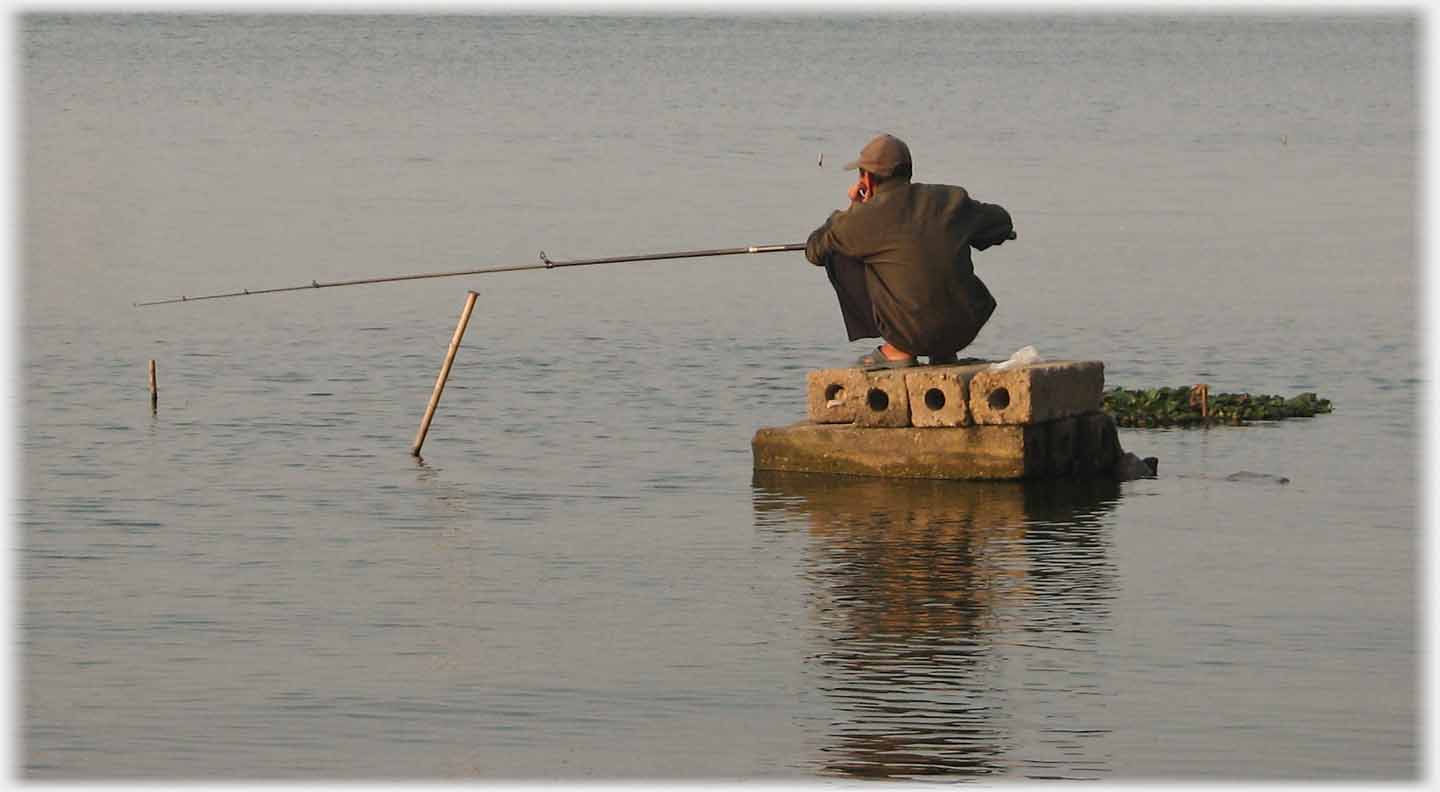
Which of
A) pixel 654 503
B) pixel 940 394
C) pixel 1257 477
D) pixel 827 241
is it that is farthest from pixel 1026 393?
pixel 654 503

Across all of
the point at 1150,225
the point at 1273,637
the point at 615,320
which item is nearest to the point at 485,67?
the point at 1150,225

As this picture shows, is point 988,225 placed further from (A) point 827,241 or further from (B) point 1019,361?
(A) point 827,241

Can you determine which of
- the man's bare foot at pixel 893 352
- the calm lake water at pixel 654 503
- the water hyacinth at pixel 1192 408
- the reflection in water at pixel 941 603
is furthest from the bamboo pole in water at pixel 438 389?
the water hyacinth at pixel 1192 408

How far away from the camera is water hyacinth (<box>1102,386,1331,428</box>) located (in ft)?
51.8

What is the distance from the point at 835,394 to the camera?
13617mm

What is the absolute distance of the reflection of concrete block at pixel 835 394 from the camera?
1345 cm

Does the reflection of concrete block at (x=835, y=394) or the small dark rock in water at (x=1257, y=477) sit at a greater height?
the reflection of concrete block at (x=835, y=394)

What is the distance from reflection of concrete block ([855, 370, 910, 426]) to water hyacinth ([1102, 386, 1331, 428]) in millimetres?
2565

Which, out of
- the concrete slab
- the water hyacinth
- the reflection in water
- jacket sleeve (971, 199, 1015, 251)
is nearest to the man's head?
jacket sleeve (971, 199, 1015, 251)

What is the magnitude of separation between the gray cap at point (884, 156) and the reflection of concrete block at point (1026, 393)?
1.02 meters

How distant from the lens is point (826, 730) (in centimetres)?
881

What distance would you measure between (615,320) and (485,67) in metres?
47.0

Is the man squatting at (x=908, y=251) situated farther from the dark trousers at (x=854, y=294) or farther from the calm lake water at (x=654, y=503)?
the calm lake water at (x=654, y=503)

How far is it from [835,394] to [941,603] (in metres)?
3.09
